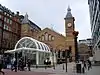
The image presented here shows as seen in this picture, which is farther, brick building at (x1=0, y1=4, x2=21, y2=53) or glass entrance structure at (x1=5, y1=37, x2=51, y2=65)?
brick building at (x1=0, y1=4, x2=21, y2=53)

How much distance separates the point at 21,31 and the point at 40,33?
9.09m

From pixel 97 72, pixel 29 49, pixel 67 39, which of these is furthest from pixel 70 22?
pixel 97 72

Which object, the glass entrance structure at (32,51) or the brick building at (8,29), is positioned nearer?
the glass entrance structure at (32,51)

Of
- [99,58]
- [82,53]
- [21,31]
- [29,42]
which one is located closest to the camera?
[99,58]

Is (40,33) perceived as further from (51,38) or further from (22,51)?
(22,51)

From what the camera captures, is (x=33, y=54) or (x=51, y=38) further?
(x=51, y=38)

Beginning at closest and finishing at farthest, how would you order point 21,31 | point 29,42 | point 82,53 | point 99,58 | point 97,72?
point 99,58 → point 97,72 → point 29,42 → point 21,31 → point 82,53

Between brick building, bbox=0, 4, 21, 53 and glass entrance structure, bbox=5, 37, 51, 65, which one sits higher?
brick building, bbox=0, 4, 21, 53

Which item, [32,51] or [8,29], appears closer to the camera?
[32,51]

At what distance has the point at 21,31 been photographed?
77.9 m

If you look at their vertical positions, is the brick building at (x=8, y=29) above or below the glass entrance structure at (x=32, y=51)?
above

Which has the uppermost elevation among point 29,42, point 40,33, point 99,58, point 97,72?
point 40,33

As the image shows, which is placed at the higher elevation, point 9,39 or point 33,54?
point 9,39

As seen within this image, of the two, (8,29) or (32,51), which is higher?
(8,29)
